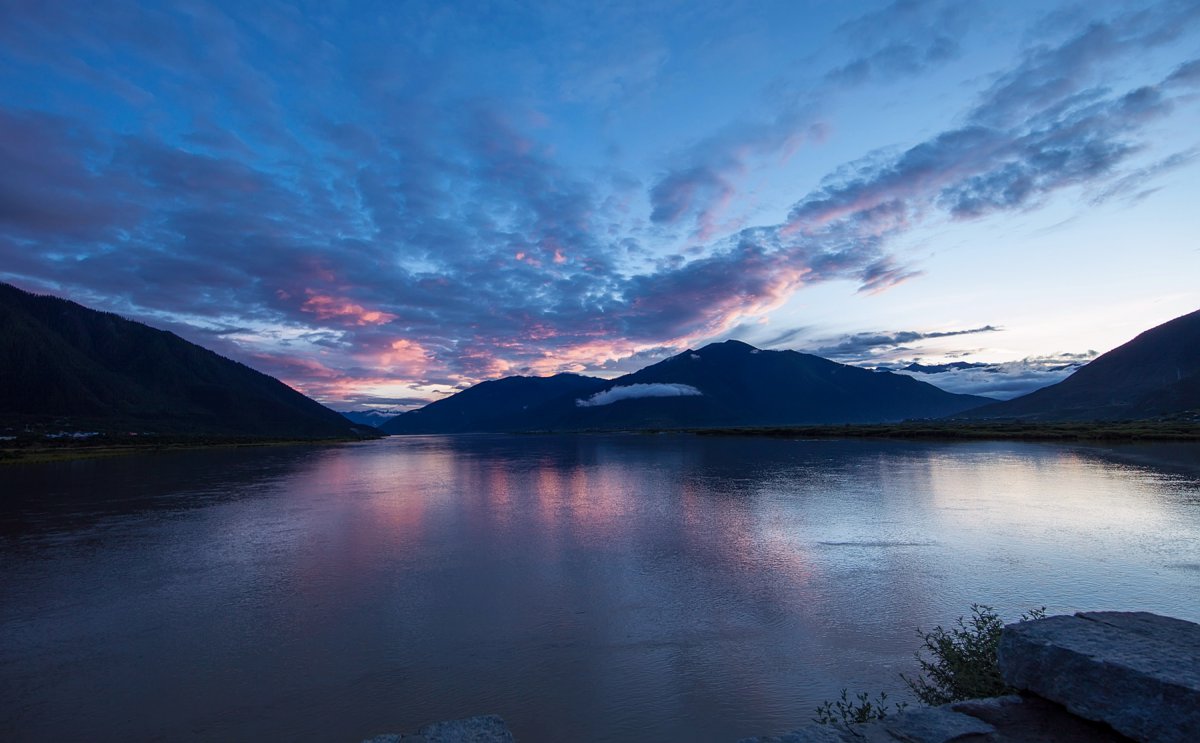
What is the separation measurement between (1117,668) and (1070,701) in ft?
2.69

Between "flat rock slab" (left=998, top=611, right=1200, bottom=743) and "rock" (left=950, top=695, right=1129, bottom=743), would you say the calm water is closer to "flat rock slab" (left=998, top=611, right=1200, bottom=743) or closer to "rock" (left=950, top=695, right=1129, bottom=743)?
"rock" (left=950, top=695, right=1129, bottom=743)

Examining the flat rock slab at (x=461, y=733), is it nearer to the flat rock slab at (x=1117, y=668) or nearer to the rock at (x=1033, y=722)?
the rock at (x=1033, y=722)

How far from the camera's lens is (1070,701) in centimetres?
667

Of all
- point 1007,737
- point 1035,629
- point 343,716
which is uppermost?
point 1035,629

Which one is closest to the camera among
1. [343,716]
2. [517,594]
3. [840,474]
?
[343,716]

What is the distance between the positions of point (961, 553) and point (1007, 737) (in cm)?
1851

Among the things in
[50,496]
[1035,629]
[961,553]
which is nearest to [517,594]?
[1035,629]

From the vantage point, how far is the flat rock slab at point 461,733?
22.6 ft

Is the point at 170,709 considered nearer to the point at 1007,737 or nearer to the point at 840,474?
the point at 1007,737

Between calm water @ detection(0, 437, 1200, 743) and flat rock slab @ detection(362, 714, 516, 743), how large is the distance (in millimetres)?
3451

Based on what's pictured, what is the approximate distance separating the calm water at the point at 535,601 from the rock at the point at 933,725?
150 inches

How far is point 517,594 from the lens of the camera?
18.9 metres

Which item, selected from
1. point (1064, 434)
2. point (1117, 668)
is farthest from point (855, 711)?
point (1064, 434)

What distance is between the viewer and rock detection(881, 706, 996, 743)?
6559 millimetres
